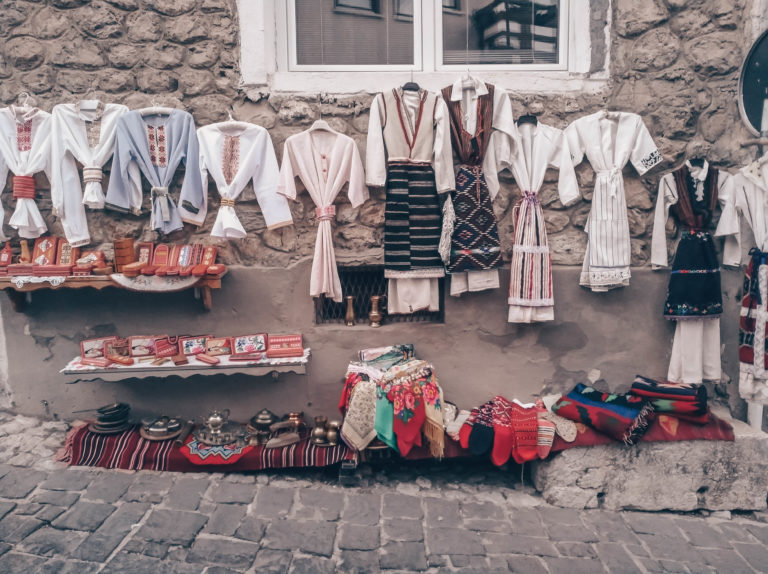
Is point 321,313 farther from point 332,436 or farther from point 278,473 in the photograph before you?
point 278,473

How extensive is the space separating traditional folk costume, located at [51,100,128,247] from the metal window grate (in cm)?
176

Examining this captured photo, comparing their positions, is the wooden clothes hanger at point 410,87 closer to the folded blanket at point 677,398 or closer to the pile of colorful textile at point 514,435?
the pile of colorful textile at point 514,435

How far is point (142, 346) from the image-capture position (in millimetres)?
3766

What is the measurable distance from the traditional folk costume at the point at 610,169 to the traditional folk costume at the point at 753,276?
60 cm

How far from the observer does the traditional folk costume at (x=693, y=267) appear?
3834 millimetres

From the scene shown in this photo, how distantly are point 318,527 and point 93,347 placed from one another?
6.54 ft

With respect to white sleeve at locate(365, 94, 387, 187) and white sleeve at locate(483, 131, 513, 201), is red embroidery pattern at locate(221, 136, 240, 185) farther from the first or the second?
white sleeve at locate(483, 131, 513, 201)

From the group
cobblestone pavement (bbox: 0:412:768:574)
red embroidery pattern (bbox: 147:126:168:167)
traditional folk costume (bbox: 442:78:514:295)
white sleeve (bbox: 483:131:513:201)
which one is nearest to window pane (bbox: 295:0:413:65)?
traditional folk costume (bbox: 442:78:514:295)

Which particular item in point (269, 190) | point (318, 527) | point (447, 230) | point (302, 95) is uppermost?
point (302, 95)

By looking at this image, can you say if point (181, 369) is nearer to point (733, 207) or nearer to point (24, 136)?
point (24, 136)

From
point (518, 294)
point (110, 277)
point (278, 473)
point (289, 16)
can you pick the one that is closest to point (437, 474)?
point (278, 473)

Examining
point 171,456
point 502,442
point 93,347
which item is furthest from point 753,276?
point 93,347

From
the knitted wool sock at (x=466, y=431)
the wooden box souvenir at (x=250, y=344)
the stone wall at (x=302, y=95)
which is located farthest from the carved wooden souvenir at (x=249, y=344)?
the knitted wool sock at (x=466, y=431)

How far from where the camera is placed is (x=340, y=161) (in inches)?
150
